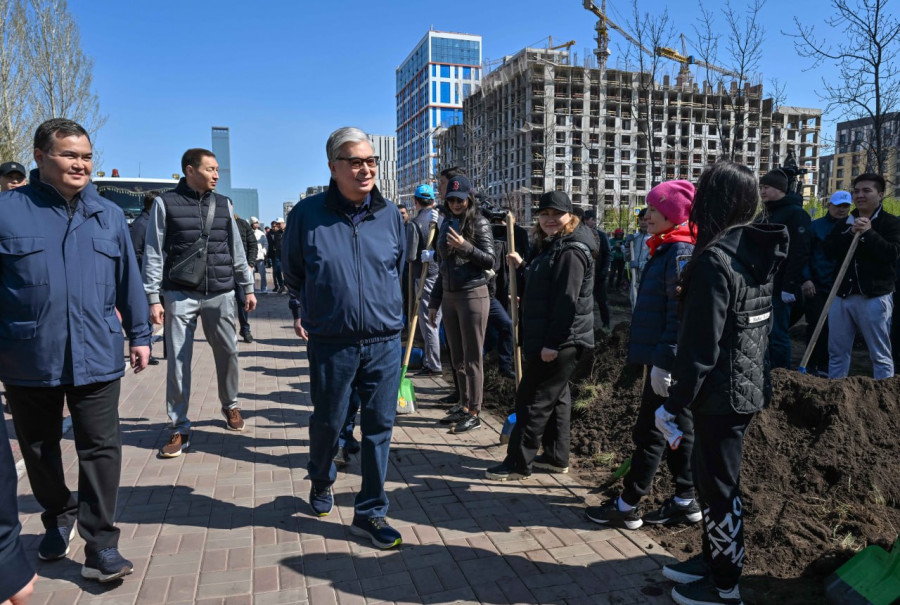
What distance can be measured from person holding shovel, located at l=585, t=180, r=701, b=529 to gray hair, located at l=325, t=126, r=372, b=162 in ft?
5.45

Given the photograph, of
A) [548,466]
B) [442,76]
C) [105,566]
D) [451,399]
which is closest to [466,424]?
[451,399]

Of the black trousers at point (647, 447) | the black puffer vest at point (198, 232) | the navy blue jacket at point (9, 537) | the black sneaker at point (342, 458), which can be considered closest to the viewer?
the navy blue jacket at point (9, 537)

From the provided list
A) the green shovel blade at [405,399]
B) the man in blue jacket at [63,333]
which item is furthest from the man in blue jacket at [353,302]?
the green shovel blade at [405,399]

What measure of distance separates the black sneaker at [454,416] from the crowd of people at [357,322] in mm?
731

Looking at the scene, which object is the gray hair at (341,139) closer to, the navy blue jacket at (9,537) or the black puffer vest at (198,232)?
the black puffer vest at (198,232)

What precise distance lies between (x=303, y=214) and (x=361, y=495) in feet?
5.46

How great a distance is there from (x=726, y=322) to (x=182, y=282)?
3956mm

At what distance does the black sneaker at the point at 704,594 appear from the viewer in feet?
8.95

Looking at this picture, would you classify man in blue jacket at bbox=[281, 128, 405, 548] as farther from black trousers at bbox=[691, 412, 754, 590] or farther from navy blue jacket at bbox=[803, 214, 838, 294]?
navy blue jacket at bbox=[803, 214, 838, 294]

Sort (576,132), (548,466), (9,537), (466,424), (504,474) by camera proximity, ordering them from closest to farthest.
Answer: (9,537)
(504,474)
(548,466)
(466,424)
(576,132)

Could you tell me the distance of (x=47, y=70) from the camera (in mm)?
21000

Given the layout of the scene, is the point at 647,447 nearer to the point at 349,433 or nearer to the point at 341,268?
the point at 341,268

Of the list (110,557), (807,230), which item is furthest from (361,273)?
(807,230)

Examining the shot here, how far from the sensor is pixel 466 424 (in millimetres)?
5352
